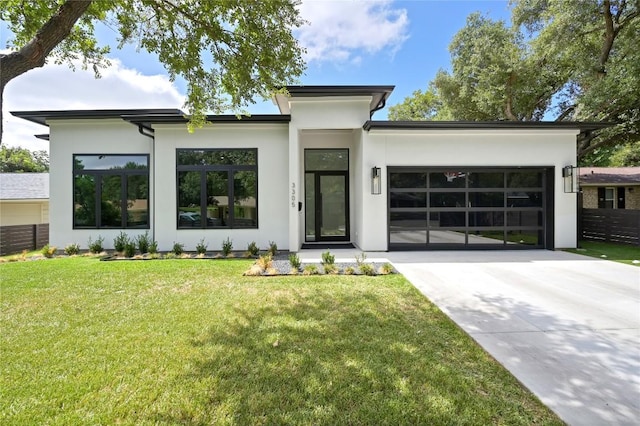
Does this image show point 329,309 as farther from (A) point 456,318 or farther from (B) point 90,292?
(B) point 90,292

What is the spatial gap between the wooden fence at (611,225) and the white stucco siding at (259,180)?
1154cm

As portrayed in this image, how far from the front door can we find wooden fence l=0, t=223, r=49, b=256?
10350 millimetres

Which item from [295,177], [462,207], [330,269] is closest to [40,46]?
[330,269]

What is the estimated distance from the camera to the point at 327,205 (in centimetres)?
1123

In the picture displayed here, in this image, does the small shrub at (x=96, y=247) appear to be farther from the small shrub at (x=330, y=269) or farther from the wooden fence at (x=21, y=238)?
the small shrub at (x=330, y=269)

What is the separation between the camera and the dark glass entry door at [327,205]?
1121 centimetres

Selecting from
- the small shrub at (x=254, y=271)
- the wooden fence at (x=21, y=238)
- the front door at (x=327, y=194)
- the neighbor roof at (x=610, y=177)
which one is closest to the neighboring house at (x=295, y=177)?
the front door at (x=327, y=194)

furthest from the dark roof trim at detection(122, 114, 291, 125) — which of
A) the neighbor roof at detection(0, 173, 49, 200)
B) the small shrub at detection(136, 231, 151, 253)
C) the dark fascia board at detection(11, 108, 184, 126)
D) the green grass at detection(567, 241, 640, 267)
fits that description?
the neighbor roof at detection(0, 173, 49, 200)

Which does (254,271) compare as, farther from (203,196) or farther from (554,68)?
(554,68)

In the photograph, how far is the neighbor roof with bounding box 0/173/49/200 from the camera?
50.4ft

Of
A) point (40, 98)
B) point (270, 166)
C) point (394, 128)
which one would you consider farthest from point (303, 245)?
point (40, 98)

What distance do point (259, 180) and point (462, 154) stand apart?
20.9ft

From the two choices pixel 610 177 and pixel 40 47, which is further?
pixel 610 177

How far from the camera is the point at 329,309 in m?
4.45
